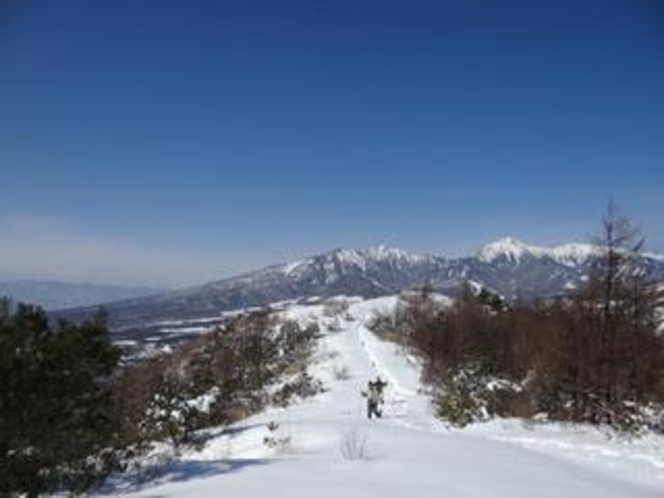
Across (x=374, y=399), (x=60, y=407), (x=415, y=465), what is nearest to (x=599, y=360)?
(x=374, y=399)

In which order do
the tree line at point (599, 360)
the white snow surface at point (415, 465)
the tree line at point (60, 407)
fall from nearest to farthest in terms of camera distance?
the white snow surface at point (415, 465), the tree line at point (60, 407), the tree line at point (599, 360)

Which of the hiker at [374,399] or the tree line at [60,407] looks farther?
the hiker at [374,399]

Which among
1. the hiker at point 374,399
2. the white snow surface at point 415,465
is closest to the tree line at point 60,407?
the white snow surface at point 415,465

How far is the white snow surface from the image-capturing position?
982cm

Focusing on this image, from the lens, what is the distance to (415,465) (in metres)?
11.5

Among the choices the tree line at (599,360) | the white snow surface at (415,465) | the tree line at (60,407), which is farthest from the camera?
the tree line at (599,360)

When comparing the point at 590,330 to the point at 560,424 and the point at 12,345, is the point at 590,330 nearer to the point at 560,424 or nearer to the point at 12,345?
the point at 560,424

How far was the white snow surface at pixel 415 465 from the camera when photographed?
9820 mm

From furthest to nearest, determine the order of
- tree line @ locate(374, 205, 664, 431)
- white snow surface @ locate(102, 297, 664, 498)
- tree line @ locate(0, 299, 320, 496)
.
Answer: tree line @ locate(374, 205, 664, 431)
tree line @ locate(0, 299, 320, 496)
white snow surface @ locate(102, 297, 664, 498)

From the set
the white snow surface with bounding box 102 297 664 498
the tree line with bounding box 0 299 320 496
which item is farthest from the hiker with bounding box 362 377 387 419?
the tree line with bounding box 0 299 320 496

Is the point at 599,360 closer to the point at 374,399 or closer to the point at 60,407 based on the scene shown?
the point at 374,399

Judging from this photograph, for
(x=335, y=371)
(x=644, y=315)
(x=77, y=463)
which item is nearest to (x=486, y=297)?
(x=335, y=371)

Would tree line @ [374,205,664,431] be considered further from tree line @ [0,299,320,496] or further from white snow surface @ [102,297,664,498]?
tree line @ [0,299,320,496]

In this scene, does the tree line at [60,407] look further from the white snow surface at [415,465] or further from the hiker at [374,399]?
the hiker at [374,399]
